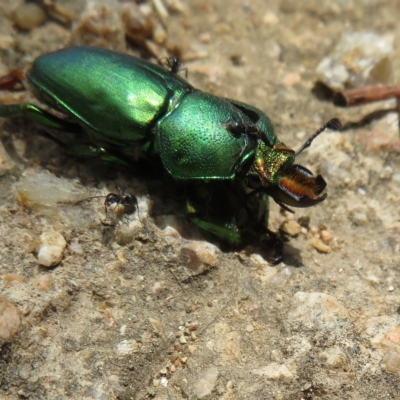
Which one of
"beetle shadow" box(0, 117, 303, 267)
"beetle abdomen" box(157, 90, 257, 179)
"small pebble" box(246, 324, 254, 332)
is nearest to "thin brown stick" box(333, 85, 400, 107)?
"beetle abdomen" box(157, 90, 257, 179)

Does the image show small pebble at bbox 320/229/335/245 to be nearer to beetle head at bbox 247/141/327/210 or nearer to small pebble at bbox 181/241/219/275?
beetle head at bbox 247/141/327/210

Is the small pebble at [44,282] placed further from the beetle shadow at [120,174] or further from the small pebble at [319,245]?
the small pebble at [319,245]

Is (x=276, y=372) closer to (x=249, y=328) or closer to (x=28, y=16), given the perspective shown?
(x=249, y=328)

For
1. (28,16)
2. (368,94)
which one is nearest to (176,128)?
(368,94)

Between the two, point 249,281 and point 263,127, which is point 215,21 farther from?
point 249,281

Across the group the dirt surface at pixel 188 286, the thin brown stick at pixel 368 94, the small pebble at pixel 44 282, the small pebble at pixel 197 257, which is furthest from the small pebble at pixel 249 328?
the thin brown stick at pixel 368 94

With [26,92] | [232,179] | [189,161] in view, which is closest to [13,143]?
[26,92]
